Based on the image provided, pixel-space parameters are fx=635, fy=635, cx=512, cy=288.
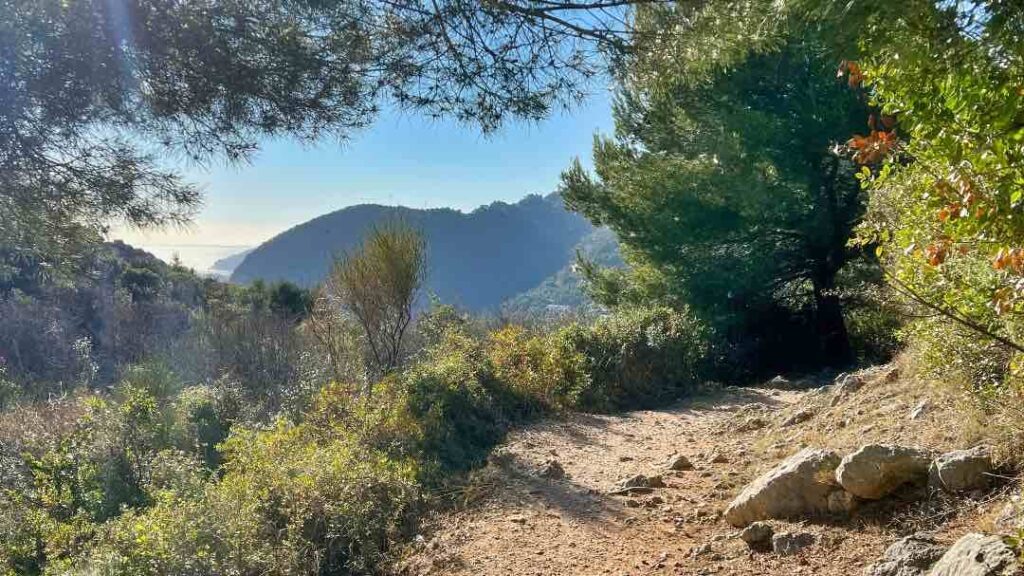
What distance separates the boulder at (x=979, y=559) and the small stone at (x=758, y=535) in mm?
860

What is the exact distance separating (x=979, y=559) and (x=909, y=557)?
1.25 ft

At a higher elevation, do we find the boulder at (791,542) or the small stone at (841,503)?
the small stone at (841,503)

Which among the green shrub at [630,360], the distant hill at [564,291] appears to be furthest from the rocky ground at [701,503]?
the distant hill at [564,291]

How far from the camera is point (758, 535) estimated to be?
287 centimetres

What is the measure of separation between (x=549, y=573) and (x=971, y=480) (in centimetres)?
189

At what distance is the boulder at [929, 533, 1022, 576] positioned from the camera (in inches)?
70.1

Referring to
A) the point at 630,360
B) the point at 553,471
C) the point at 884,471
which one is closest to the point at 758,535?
the point at 884,471

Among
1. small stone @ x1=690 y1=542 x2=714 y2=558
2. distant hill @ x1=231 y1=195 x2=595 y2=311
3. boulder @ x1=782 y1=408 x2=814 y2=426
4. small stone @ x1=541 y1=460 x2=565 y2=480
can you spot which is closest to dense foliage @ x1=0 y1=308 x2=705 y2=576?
small stone @ x1=541 y1=460 x2=565 y2=480

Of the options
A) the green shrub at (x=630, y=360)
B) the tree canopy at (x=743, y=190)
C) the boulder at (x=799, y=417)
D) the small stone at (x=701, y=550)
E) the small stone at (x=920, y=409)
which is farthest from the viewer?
the tree canopy at (x=743, y=190)

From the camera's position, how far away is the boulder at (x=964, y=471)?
249 centimetres

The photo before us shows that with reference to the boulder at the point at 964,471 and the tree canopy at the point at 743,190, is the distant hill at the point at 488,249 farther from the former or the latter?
the boulder at the point at 964,471

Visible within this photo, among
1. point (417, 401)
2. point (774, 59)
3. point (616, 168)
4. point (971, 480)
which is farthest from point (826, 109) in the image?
point (971, 480)

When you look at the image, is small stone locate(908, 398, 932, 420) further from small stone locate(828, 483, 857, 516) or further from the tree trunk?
the tree trunk

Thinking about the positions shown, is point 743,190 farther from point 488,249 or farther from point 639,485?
point 488,249
